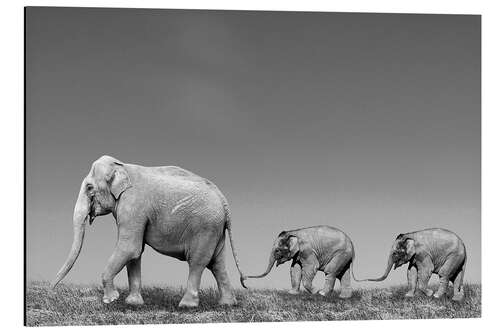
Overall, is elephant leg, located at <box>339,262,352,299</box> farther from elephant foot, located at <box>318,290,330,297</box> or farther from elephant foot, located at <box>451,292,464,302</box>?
elephant foot, located at <box>451,292,464,302</box>

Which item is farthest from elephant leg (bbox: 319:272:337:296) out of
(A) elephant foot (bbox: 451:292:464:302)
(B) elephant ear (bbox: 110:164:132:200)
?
(B) elephant ear (bbox: 110:164:132:200)

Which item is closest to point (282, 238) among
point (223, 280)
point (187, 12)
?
point (223, 280)

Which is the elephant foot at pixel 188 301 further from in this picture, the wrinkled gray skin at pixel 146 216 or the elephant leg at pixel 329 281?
the elephant leg at pixel 329 281

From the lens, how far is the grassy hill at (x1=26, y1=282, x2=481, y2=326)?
1103 cm

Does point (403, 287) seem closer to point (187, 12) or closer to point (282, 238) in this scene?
point (282, 238)

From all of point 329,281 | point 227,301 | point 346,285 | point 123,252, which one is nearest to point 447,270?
point 346,285

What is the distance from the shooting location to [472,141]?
474 inches

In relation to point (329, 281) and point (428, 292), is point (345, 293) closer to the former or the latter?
point (329, 281)

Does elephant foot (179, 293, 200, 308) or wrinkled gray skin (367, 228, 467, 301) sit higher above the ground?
wrinkled gray skin (367, 228, 467, 301)

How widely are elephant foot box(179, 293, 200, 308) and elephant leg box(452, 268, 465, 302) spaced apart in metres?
2.57

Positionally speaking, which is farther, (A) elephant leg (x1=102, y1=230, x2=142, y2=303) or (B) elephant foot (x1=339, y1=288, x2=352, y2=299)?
(B) elephant foot (x1=339, y1=288, x2=352, y2=299)

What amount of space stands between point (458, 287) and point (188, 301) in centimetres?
269

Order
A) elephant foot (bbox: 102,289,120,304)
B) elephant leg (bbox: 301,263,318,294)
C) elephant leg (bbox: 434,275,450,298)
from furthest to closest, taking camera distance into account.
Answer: elephant leg (bbox: 434,275,450,298) < elephant leg (bbox: 301,263,318,294) < elephant foot (bbox: 102,289,120,304)

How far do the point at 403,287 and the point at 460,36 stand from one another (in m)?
2.49
